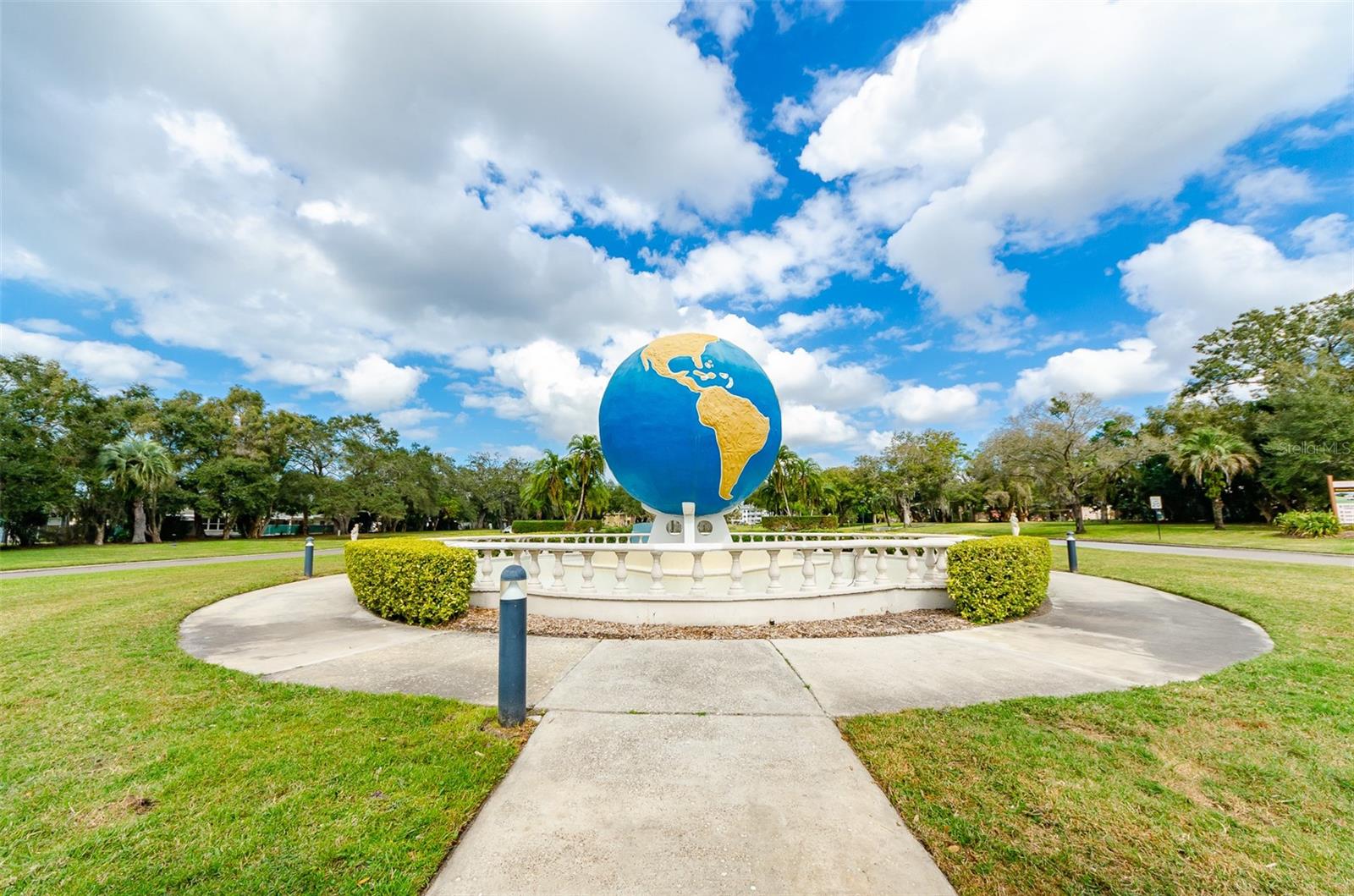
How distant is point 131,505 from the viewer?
38.8 meters

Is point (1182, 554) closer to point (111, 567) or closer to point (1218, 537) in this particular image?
point (1218, 537)

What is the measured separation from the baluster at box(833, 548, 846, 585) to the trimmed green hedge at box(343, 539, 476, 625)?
19.2 ft

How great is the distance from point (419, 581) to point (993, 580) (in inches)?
352

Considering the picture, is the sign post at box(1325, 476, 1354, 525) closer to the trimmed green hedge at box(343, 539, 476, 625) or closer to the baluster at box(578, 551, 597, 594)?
the baluster at box(578, 551, 597, 594)

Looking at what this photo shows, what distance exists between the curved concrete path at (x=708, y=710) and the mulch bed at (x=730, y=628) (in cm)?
38

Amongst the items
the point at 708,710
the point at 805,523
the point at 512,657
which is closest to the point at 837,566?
the point at 708,710

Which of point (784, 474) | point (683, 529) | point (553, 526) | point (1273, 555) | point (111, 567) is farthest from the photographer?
point (784, 474)

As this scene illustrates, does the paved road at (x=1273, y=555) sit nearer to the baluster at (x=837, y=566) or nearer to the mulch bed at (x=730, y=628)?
the mulch bed at (x=730, y=628)

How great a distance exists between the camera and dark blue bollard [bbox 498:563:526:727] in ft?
13.7

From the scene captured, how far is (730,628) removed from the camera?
7.52 metres

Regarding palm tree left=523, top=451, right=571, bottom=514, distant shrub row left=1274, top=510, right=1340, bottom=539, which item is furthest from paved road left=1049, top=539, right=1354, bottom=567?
palm tree left=523, top=451, right=571, bottom=514

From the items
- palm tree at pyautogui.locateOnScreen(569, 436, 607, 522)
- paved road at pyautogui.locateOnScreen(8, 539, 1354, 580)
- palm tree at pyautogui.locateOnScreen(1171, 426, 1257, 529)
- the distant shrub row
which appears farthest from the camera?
palm tree at pyautogui.locateOnScreen(569, 436, 607, 522)

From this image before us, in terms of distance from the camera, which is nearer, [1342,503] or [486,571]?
→ [486,571]

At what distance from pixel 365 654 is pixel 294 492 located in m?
51.4
